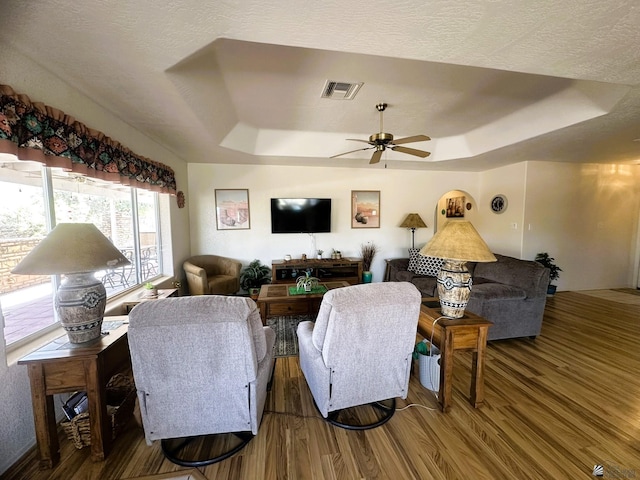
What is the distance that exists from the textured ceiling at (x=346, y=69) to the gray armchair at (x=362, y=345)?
1.46 m

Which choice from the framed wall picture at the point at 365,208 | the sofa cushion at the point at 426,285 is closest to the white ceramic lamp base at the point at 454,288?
the sofa cushion at the point at 426,285

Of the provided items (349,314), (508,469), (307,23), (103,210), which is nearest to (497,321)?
(508,469)

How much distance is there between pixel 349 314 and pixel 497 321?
2360mm

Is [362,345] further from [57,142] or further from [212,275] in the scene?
[212,275]

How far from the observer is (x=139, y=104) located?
7.27ft

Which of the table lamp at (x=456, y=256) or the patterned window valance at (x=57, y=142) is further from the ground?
the patterned window valance at (x=57, y=142)

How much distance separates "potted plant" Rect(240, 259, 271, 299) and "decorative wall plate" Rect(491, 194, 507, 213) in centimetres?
465

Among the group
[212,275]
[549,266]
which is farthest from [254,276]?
[549,266]

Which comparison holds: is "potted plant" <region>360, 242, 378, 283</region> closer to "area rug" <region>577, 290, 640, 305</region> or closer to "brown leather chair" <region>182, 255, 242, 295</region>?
"brown leather chair" <region>182, 255, 242, 295</region>

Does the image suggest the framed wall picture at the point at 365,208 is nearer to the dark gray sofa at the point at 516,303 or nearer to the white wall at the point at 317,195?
the white wall at the point at 317,195

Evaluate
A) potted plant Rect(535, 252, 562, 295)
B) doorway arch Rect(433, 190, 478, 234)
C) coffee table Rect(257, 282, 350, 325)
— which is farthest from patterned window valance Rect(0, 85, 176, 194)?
potted plant Rect(535, 252, 562, 295)

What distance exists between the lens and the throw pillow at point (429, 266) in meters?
4.00

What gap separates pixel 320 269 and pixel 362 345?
10.3 ft

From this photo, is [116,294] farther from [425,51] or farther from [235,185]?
[425,51]
